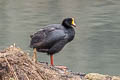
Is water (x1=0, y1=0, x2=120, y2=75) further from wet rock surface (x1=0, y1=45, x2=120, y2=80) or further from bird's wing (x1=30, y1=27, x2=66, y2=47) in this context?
wet rock surface (x1=0, y1=45, x2=120, y2=80)

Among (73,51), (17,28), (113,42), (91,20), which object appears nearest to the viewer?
(73,51)

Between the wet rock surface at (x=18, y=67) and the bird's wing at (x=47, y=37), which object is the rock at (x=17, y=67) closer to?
the wet rock surface at (x=18, y=67)

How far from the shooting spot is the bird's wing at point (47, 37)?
6980 mm

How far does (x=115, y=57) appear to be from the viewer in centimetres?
1199

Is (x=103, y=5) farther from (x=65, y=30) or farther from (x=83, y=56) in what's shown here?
(x=65, y=30)

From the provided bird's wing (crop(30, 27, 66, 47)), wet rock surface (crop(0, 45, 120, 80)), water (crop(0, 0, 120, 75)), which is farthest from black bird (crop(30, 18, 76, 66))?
water (crop(0, 0, 120, 75))

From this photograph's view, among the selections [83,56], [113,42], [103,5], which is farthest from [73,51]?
[103,5]

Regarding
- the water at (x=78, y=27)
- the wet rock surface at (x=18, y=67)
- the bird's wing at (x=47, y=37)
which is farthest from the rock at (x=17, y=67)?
the water at (x=78, y=27)

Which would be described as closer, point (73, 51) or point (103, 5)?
point (73, 51)

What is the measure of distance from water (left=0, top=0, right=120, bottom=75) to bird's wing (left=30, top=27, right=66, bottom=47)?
3.08 m

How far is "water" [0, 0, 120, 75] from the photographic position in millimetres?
11578

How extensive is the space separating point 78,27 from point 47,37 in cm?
997

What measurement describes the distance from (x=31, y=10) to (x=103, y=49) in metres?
8.60

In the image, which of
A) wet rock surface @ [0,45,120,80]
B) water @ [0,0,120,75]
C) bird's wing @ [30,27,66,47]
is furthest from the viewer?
water @ [0,0,120,75]
